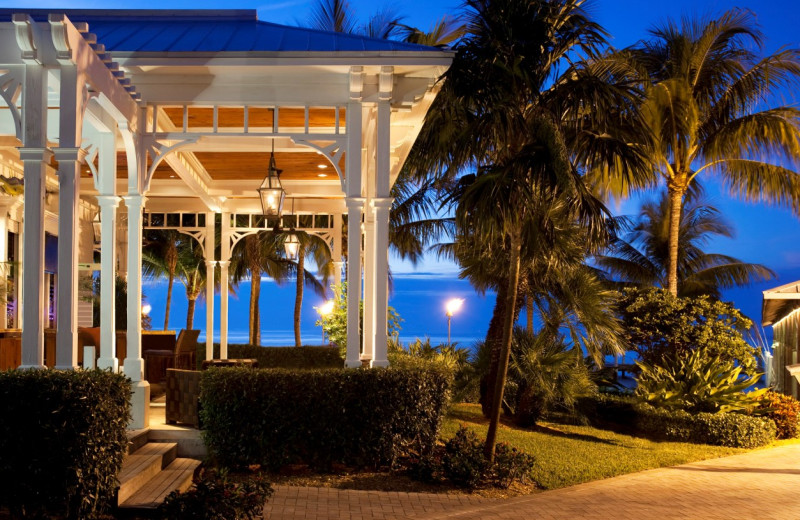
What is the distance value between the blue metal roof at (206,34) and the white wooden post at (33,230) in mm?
2229

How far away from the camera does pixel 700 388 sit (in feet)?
48.3

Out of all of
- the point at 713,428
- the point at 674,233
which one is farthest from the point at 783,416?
the point at 674,233

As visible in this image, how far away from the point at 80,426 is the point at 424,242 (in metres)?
19.4

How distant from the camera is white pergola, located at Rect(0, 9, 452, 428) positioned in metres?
7.45

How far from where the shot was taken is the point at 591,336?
49.8ft

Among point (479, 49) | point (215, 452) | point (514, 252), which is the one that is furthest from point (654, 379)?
point (215, 452)

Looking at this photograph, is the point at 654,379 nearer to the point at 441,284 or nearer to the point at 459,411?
the point at 459,411

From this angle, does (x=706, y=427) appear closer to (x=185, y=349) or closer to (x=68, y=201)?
(x=185, y=349)

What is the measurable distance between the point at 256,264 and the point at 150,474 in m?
23.3

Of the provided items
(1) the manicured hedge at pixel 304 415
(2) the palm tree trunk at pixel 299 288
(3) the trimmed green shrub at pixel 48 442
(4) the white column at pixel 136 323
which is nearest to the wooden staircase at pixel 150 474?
(4) the white column at pixel 136 323

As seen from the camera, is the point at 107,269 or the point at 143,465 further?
the point at 107,269

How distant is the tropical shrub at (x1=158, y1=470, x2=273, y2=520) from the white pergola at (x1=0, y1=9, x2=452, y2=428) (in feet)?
6.14

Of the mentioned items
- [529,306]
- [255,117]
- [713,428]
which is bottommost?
[713,428]

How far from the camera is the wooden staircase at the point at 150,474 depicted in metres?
6.99
